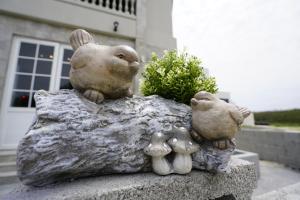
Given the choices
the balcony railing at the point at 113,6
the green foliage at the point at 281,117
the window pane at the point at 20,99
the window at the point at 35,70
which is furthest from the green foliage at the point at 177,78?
the green foliage at the point at 281,117

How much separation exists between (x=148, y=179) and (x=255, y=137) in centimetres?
487

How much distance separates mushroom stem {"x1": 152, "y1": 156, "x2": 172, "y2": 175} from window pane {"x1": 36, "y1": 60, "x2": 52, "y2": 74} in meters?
3.05

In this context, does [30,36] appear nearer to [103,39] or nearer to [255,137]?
[103,39]

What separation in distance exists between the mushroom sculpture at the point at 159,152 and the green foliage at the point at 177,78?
44cm

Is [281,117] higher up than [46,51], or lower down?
lower down

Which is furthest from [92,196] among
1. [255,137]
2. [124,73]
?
[255,137]

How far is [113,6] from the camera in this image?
3.73 metres

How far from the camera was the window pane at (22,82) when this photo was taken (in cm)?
287

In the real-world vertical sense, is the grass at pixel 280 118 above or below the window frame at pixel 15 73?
below

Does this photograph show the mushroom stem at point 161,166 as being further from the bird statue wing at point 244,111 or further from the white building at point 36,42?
the white building at point 36,42

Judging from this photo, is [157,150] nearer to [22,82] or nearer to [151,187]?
[151,187]

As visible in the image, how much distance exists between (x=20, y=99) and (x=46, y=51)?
993 mm

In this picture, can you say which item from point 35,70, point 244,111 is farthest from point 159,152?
point 35,70

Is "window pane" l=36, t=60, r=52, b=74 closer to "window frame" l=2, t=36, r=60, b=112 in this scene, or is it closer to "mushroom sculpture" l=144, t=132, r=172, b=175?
"window frame" l=2, t=36, r=60, b=112
